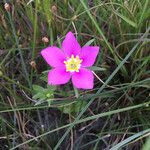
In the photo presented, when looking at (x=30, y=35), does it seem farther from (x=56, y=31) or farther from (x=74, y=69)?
(x=74, y=69)

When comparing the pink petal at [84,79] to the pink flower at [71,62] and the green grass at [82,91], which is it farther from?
the green grass at [82,91]

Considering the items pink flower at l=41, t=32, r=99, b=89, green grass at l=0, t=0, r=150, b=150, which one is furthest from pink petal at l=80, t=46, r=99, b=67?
green grass at l=0, t=0, r=150, b=150

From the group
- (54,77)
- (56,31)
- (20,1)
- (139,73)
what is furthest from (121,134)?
(20,1)

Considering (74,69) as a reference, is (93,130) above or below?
below

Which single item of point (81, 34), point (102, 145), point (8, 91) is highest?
point (81, 34)

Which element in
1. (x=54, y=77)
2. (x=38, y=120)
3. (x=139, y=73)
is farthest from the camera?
(x=38, y=120)

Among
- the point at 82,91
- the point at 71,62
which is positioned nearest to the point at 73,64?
the point at 71,62

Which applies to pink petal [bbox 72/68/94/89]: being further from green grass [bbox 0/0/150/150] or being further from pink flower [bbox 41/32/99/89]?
green grass [bbox 0/0/150/150]

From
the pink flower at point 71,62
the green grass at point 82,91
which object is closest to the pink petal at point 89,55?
the pink flower at point 71,62
